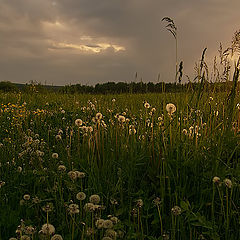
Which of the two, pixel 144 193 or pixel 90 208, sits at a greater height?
pixel 90 208

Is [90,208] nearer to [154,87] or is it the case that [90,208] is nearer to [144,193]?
[144,193]

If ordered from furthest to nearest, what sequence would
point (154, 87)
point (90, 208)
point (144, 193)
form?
point (154, 87) → point (144, 193) → point (90, 208)

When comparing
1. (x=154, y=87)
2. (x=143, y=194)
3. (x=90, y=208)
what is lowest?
(x=143, y=194)

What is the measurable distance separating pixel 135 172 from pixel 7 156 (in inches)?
74.0

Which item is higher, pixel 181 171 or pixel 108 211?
pixel 181 171

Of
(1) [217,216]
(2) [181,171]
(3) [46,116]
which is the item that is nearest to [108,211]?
(2) [181,171]

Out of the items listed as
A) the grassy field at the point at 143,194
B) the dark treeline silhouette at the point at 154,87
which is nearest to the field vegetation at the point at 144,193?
the grassy field at the point at 143,194

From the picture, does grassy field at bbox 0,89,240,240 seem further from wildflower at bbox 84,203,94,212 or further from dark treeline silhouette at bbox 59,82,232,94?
dark treeline silhouette at bbox 59,82,232,94

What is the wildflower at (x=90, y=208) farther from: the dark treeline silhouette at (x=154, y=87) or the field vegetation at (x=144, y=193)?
the dark treeline silhouette at (x=154, y=87)

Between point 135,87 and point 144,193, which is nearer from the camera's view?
point 144,193

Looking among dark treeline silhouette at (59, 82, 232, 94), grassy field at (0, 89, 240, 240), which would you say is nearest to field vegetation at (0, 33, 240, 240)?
grassy field at (0, 89, 240, 240)

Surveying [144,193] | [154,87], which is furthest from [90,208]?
[154,87]

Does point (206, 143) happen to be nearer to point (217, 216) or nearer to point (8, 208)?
point (217, 216)

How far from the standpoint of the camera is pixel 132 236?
1.80 metres
